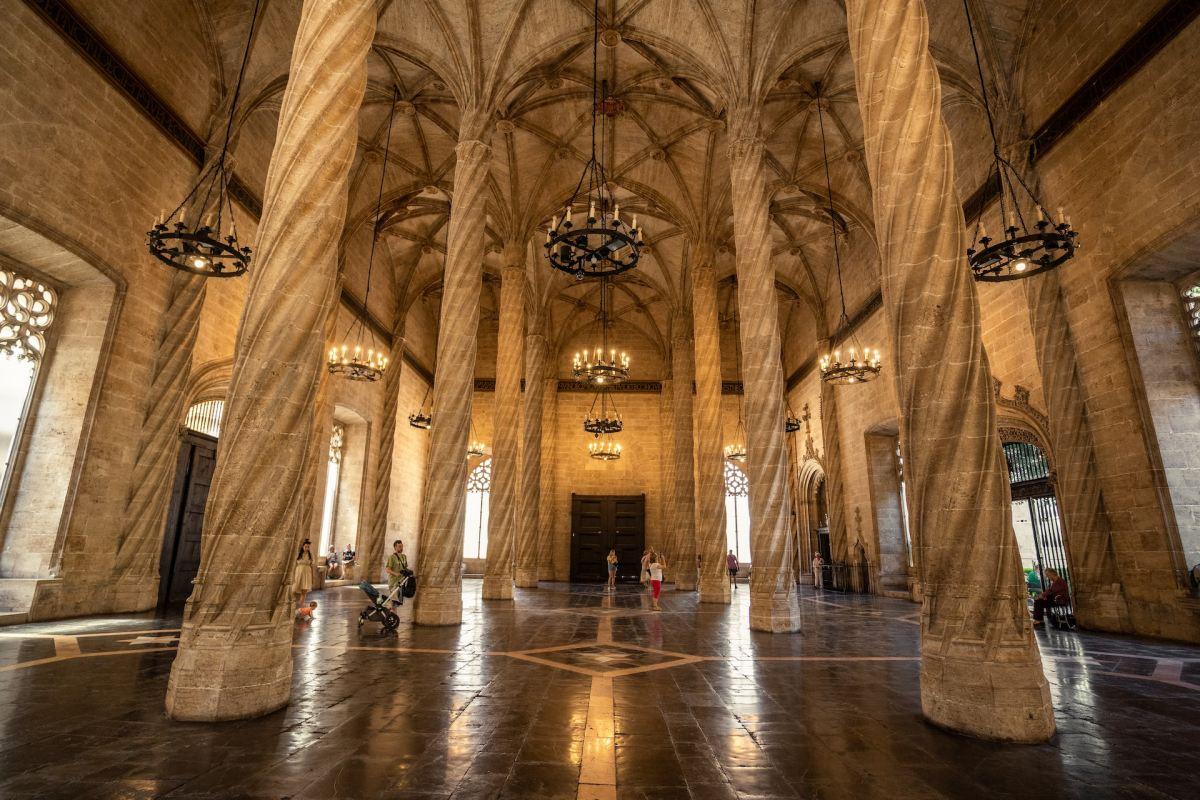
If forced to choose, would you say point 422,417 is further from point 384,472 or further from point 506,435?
point 506,435

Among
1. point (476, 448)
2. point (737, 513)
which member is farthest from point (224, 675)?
point (737, 513)

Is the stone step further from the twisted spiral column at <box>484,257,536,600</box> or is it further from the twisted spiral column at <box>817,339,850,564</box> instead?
the twisted spiral column at <box>817,339,850,564</box>

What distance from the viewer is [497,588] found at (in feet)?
42.7

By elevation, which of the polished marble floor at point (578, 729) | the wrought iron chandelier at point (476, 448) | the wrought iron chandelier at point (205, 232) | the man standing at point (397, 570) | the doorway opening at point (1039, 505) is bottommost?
the polished marble floor at point (578, 729)

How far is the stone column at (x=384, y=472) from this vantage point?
1886cm

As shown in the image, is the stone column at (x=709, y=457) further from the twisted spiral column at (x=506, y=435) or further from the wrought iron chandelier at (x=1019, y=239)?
the wrought iron chandelier at (x=1019, y=239)

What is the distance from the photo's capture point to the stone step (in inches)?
323

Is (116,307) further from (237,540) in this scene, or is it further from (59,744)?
(59,744)

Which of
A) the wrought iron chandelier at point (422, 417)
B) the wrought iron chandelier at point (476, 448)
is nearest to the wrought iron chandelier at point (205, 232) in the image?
the wrought iron chandelier at point (422, 417)

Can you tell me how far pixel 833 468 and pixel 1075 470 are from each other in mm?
10252

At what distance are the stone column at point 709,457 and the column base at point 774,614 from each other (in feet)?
14.7

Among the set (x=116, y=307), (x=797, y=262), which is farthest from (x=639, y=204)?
(x=116, y=307)

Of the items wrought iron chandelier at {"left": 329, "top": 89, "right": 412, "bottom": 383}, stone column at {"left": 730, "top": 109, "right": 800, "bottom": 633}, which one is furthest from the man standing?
wrought iron chandelier at {"left": 329, "top": 89, "right": 412, "bottom": 383}

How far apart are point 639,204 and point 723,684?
16.2 m
